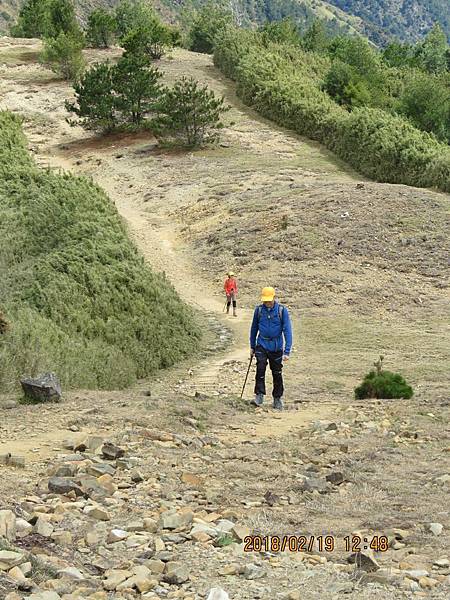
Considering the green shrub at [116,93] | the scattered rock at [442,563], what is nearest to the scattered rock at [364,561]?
the scattered rock at [442,563]

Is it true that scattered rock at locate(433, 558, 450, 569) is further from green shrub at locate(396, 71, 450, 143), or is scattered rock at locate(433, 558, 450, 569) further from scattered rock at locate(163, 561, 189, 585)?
A: green shrub at locate(396, 71, 450, 143)

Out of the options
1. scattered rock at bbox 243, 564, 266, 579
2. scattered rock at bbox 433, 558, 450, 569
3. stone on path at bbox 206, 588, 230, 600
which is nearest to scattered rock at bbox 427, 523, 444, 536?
scattered rock at bbox 433, 558, 450, 569

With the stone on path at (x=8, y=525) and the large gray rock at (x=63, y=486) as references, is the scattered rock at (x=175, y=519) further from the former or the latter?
the stone on path at (x=8, y=525)

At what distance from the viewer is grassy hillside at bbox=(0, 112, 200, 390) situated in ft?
35.5

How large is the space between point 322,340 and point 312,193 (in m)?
10.2

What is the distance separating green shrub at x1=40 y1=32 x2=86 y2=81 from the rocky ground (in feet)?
89.4

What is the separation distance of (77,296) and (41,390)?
442 centimetres

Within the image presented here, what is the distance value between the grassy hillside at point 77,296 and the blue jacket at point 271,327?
2.33m

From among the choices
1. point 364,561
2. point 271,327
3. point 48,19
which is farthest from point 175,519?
point 48,19

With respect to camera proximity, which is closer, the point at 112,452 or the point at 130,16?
the point at 112,452

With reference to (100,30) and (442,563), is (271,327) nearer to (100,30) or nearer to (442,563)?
(442,563)

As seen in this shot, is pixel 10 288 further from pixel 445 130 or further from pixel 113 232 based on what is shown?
pixel 445 130

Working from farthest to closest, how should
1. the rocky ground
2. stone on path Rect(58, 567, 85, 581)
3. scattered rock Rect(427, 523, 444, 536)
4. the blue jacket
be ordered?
the blue jacket < scattered rock Rect(427, 523, 444, 536) < the rocky ground < stone on path Rect(58, 567, 85, 581)

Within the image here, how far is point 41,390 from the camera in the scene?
28.6ft
